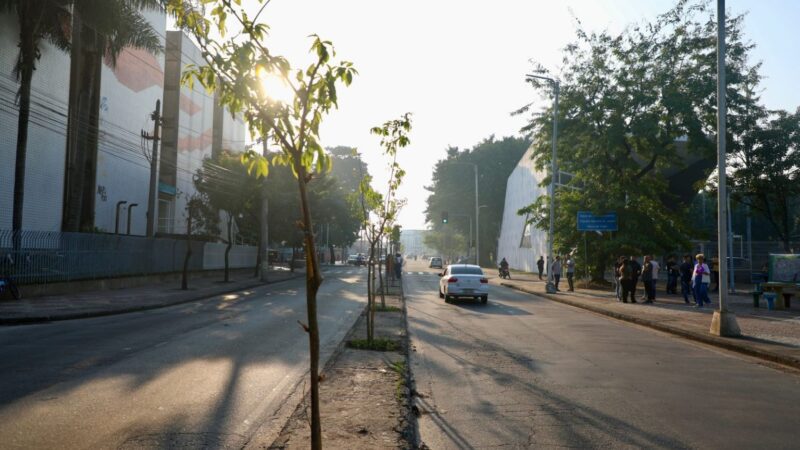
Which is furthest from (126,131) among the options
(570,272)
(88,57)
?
(570,272)

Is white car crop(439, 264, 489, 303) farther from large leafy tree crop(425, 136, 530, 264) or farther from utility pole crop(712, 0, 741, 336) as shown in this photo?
large leafy tree crop(425, 136, 530, 264)

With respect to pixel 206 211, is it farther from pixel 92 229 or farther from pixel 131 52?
pixel 131 52

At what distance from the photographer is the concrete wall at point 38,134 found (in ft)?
75.3

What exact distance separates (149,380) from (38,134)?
22040 millimetres

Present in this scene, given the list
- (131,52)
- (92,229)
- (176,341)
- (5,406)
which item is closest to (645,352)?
(176,341)

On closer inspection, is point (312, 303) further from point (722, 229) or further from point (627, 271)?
point (627, 271)

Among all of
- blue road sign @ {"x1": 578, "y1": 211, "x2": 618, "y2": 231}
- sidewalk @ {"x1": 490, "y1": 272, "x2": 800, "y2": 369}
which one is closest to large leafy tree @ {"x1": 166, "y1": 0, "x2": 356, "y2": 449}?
sidewalk @ {"x1": 490, "y1": 272, "x2": 800, "y2": 369}

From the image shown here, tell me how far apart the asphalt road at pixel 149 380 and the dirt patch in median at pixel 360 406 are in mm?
382

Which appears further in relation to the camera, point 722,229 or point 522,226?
point 522,226

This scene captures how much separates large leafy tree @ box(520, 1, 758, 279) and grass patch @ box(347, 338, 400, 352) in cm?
1992

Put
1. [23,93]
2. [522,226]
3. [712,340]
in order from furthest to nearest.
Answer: [522,226] < [23,93] < [712,340]

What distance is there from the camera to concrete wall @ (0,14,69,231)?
22953 mm

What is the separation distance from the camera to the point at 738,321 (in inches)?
620

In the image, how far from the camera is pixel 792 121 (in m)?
30.1
